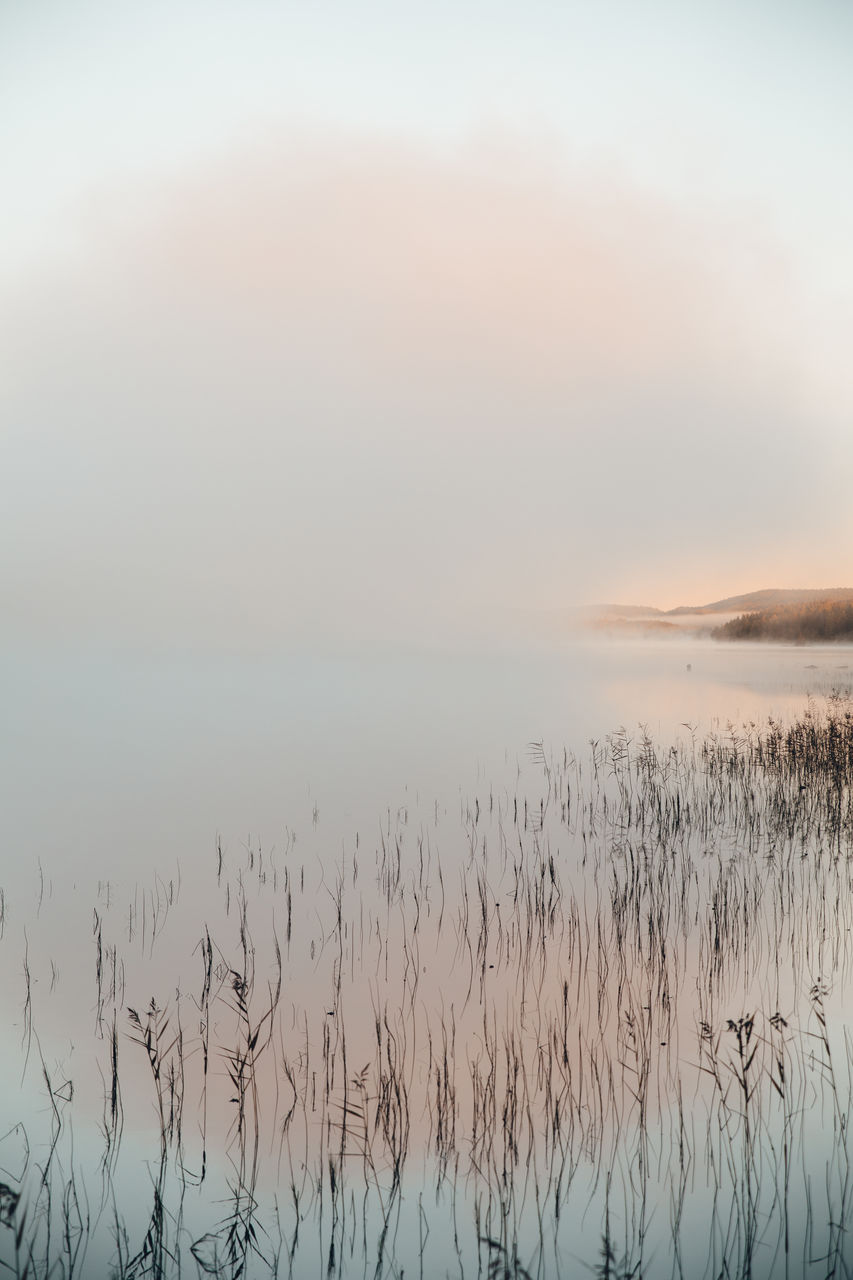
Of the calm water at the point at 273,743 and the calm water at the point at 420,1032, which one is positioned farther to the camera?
the calm water at the point at 273,743

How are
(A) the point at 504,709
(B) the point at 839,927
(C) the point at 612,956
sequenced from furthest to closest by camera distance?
(A) the point at 504,709 < (B) the point at 839,927 < (C) the point at 612,956

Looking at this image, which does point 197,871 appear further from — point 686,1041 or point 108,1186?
point 686,1041

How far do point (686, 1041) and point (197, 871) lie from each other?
212 inches

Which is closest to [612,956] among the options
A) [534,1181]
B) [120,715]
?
[534,1181]

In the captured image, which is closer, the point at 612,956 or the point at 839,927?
A: the point at 612,956

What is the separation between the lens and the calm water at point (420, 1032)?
10.0ft

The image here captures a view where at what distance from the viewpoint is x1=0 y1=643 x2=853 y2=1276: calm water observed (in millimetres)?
3053

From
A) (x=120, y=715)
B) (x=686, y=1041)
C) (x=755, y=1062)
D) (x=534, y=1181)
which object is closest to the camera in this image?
(x=534, y=1181)

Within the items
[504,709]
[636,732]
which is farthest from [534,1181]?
[504,709]

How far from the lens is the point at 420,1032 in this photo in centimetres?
437

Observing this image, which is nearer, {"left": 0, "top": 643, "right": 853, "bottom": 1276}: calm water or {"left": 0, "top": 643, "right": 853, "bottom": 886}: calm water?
{"left": 0, "top": 643, "right": 853, "bottom": 1276}: calm water

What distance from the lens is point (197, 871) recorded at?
792 centimetres

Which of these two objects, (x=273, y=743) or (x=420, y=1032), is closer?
(x=420, y=1032)

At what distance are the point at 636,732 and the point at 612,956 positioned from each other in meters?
11.5
